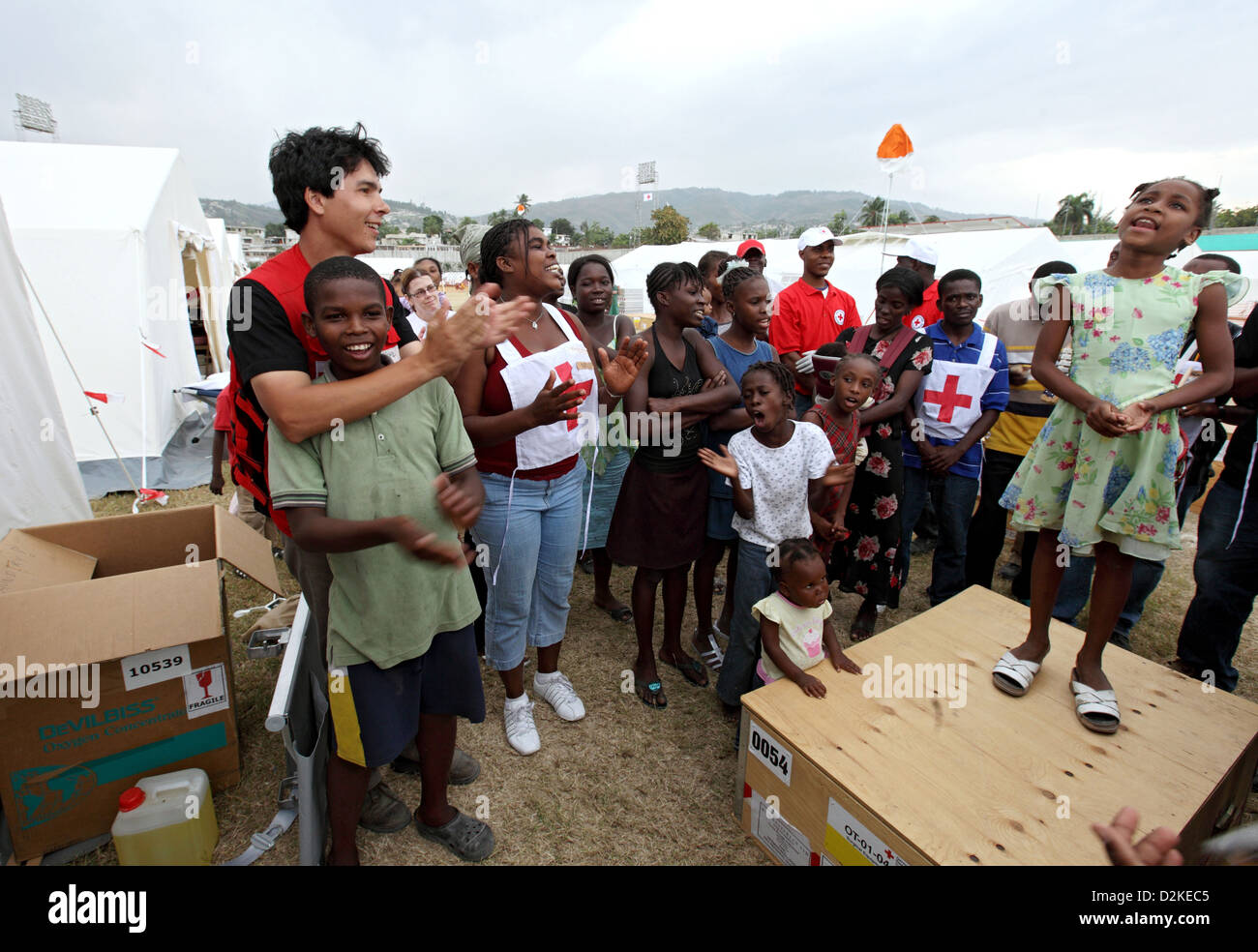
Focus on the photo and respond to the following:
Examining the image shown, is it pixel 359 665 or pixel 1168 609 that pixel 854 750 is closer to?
pixel 359 665

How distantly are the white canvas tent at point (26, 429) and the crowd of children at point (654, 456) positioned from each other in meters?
2.30

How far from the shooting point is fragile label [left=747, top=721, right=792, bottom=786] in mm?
2004

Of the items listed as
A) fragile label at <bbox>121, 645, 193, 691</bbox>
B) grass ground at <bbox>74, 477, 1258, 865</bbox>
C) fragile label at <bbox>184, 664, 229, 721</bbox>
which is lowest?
grass ground at <bbox>74, 477, 1258, 865</bbox>

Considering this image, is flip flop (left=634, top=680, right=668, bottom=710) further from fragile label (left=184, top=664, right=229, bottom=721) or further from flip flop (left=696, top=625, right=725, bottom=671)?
fragile label (left=184, top=664, right=229, bottom=721)

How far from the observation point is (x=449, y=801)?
91.0 inches

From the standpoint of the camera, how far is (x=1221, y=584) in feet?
8.91

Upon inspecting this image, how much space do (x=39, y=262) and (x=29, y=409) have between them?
376cm

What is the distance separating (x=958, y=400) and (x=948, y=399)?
0.05 metres

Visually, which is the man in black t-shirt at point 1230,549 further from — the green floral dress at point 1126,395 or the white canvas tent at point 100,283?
the white canvas tent at point 100,283

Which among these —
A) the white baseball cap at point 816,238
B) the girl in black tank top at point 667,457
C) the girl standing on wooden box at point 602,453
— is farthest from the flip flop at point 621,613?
the white baseball cap at point 816,238

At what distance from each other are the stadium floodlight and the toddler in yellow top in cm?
2443

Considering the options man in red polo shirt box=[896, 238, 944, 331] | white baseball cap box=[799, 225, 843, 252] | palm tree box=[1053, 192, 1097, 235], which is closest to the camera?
man in red polo shirt box=[896, 238, 944, 331]

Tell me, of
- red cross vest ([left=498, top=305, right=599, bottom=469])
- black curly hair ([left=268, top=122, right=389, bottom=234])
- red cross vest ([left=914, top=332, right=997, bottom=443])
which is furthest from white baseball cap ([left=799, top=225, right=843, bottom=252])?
black curly hair ([left=268, top=122, right=389, bottom=234])

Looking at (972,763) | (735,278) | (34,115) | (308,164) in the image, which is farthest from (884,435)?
(34,115)
